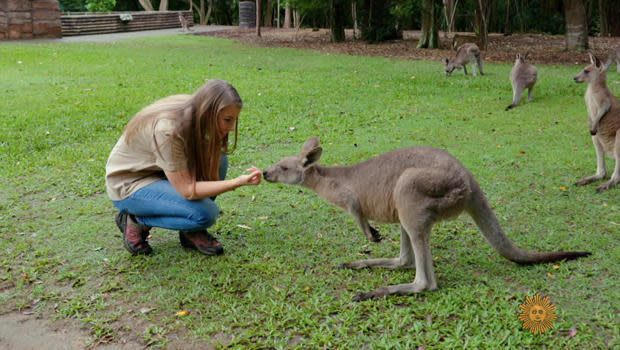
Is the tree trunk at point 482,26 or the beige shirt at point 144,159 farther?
the tree trunk at point 482,26

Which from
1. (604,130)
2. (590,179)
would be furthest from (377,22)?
(590,179)

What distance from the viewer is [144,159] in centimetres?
321

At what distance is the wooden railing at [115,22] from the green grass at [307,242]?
1175 cm

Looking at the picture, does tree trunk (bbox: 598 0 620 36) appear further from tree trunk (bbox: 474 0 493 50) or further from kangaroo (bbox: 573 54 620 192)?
kangaroo (bbox: 573 54 620 192)

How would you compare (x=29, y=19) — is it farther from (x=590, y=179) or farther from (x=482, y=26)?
(x=590, y=179)

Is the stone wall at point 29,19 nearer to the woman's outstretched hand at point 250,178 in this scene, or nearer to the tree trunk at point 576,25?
the tree trunk at point 576,25

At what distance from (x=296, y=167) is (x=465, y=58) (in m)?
8.03

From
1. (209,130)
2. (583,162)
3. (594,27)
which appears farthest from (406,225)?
(594,27)

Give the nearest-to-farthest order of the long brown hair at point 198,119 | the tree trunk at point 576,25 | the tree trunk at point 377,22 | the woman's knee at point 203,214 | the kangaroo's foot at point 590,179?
the long brown hair at point 198,119 → the woman's knee at point 203,214 → the kangaroo's foot at point 590,179 → the tree trunk at point 576,25 → the tree trunk at point 377,22

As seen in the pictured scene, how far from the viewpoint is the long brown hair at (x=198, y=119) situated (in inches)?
117

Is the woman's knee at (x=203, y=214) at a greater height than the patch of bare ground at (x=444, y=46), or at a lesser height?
lesser

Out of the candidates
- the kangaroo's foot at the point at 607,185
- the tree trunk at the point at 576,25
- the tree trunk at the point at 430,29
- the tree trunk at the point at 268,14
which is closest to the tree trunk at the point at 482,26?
the tree trunk at the point at 430,29

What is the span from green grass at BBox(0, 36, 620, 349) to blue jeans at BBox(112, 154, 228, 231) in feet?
0.94

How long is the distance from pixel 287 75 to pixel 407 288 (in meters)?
8.07
